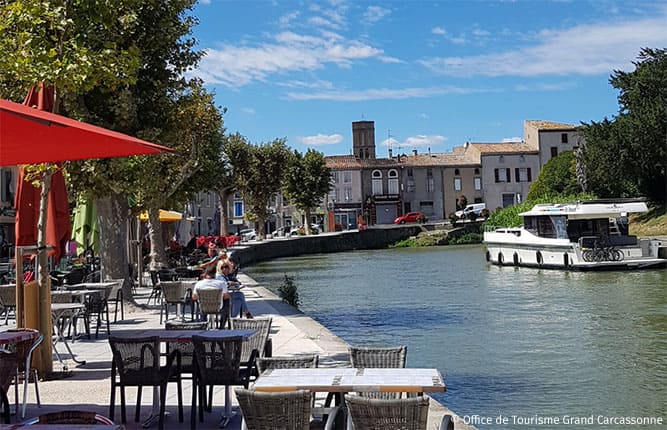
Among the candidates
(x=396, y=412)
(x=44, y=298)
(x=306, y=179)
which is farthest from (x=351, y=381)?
(x=306, y=179)

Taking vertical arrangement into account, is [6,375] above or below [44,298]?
below

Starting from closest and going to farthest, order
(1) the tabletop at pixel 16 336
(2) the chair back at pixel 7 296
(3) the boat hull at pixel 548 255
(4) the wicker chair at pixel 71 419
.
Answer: (4) the wicker chair at pixel 71 419 < (1) the tabletop at pixel 16 336 < (2) the chair back at pixel 7 296 < (3) the boat hull at pixel 548 255

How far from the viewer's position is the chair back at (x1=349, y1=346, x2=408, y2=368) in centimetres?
586

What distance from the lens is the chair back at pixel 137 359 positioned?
20.7 feet

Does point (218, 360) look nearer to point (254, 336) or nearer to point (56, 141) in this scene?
point (254, 336)

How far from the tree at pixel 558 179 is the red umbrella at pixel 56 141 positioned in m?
58.8

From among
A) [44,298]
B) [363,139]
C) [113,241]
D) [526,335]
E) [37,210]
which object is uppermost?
[363,139]

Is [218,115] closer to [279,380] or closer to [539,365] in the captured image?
[539,365]

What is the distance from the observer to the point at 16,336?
6840 millimetres

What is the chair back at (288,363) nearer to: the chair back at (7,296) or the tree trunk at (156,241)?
the chair back at (7,296)

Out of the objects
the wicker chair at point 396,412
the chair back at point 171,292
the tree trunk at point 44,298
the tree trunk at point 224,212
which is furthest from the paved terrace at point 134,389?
the tree trunk at point 224,212

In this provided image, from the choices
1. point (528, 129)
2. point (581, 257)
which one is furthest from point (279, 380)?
point (528, 129)

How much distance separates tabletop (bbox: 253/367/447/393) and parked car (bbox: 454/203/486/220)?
2572 inches

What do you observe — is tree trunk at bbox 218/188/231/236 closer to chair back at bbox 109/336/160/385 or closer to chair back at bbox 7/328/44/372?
chair back at bbox 7/328/44/372
